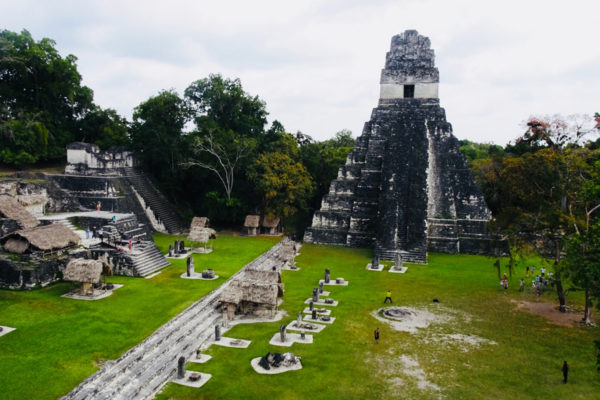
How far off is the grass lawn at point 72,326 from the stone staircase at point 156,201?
997 cm

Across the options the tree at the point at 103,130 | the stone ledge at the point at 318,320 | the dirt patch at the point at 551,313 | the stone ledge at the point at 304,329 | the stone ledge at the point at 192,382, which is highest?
the tree at the point at 103,130

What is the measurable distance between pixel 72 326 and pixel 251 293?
5247 millimetres

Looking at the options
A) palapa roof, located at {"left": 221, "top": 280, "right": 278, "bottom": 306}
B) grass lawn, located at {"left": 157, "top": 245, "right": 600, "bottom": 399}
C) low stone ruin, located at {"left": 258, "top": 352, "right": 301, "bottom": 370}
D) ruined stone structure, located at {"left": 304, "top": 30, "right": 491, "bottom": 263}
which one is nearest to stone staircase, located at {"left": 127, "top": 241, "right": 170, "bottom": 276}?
palapa roof, located at {"left": 221, "top": 280, "right": 278, "bottom": 306}

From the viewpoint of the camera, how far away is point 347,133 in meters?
55.7

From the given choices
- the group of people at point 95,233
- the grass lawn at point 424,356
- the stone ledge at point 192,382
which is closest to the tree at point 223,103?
the group of people at point 95,233

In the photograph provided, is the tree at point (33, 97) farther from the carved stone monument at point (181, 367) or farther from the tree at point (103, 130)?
the carved stone monument at point (181, 367)

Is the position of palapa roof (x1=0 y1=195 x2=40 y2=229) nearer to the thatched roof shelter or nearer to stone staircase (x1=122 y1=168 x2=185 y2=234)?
the thatched roof shelter

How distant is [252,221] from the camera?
2905 cm

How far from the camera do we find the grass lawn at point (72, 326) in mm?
10164

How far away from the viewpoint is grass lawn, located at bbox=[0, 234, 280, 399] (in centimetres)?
1016

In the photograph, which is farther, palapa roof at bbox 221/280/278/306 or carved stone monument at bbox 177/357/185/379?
palapa roof at bbox 221/280/278/306

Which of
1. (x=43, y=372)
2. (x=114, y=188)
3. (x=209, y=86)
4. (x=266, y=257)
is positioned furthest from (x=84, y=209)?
(x=43, y=372)

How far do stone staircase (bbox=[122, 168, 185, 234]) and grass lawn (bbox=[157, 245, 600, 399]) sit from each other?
45.2 feet

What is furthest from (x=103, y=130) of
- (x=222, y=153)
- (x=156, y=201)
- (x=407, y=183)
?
(x=407, y=183)
